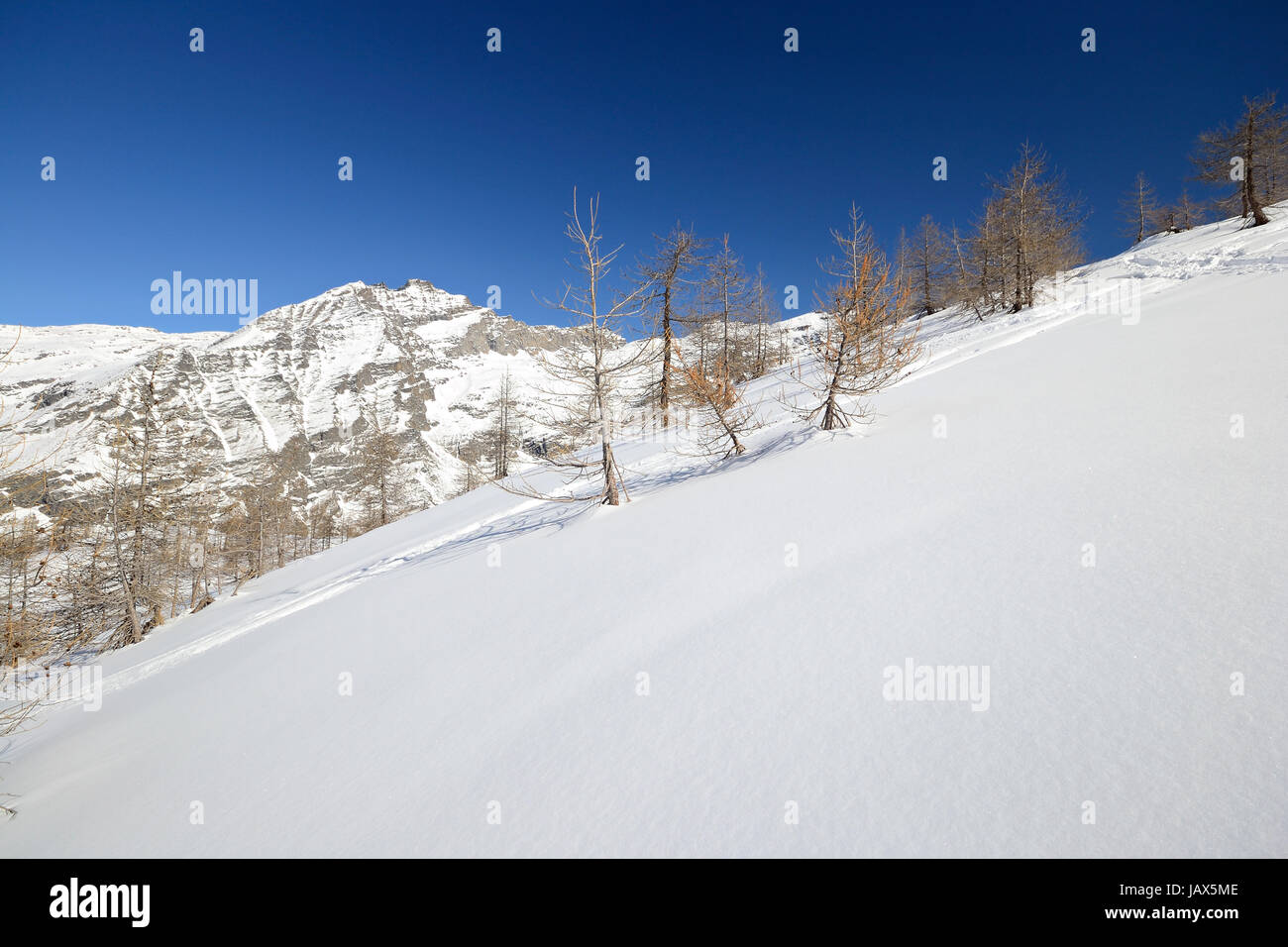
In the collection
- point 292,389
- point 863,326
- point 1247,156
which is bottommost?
point 863,326

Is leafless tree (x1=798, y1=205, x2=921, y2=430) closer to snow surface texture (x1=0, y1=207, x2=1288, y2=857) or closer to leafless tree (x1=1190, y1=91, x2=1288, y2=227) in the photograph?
snow surface texture (x1=0, y1=207, x2=1288, y2=857)

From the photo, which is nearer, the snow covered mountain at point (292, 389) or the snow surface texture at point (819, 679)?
the snow surface texture at point (819, 679)

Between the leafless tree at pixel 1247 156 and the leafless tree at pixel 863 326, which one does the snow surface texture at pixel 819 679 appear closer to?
the leafless tree at pixel 863 326

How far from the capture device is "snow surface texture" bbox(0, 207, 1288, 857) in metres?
1.95

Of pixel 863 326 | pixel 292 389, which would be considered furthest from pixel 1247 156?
pixel 292 389

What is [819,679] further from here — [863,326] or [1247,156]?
[1247,156]

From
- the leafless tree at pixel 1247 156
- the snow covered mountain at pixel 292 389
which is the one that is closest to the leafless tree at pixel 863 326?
the leafless tree at pixel 1247 156

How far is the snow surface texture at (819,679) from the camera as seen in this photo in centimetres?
195

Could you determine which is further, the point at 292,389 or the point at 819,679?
the point at 292,389

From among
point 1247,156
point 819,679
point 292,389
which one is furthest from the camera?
point 292,389

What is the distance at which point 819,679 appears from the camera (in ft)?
9.37

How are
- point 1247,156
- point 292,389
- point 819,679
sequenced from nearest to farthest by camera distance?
point 819,679, point 1247,156, point 292,389

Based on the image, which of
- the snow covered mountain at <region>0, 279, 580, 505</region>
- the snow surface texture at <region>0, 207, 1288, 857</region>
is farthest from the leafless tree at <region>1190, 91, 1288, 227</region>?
the snow covered mountain at <region>0, 279, 580, 505</region>

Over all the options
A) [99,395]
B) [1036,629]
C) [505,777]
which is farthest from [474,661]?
[99,395]
